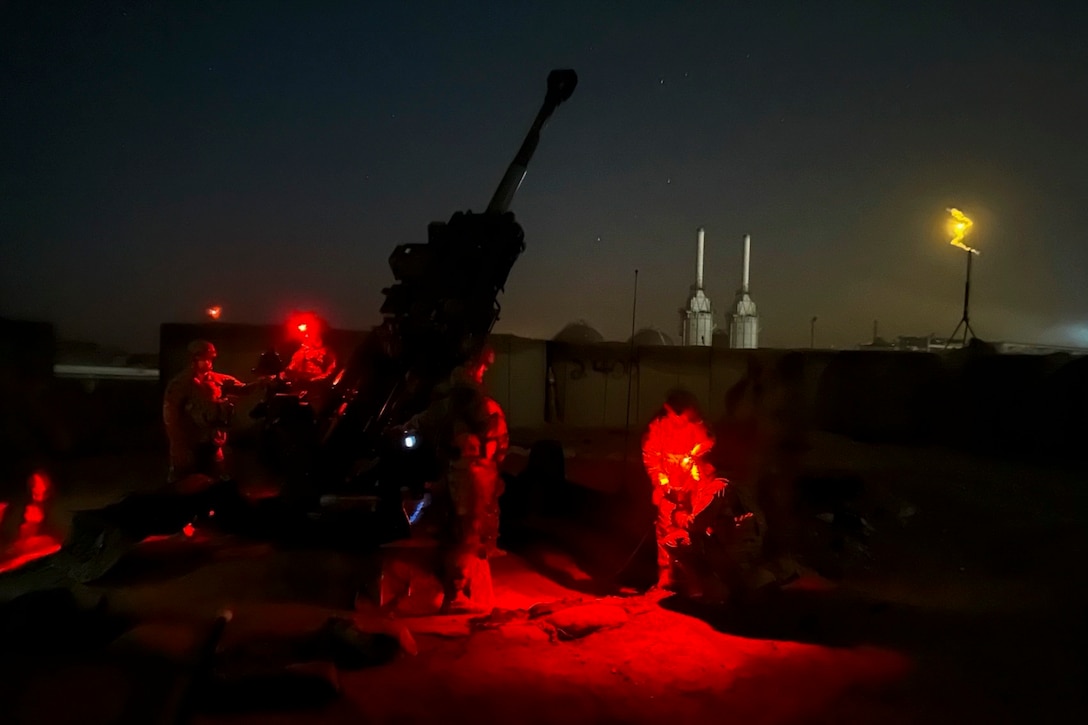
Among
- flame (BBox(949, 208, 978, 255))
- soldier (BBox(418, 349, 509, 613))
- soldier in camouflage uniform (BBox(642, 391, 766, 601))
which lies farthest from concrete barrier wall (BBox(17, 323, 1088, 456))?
soldier in camouflage uniform (BBox(642, 391, 766, 601))

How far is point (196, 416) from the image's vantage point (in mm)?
11266

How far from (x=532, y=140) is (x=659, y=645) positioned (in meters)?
6.73

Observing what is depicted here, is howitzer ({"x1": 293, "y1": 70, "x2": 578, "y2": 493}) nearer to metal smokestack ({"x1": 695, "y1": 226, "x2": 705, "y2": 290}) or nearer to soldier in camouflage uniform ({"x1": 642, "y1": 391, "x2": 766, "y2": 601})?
soldier in camouflage uniform ({"x1": 642, "y1": 391, "x2": 766, "y2": 601})

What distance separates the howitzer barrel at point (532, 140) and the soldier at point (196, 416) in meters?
4.68

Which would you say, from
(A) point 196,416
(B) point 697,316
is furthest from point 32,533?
(B) point 697,316

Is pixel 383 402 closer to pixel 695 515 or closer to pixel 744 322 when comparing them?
pixel 695 515

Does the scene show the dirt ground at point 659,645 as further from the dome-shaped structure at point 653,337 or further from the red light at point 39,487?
the dome-shaped structure at point 653,337

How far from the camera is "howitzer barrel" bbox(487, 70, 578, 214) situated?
34.2 ft

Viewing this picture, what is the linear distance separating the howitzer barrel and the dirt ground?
16.1 feet

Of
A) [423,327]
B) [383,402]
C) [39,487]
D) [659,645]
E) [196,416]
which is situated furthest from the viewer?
[39,487]

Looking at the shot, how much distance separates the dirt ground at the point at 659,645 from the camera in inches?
219

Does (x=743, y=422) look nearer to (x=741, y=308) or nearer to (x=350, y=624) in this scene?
(x=741, y=308)

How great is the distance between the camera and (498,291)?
10328 mm

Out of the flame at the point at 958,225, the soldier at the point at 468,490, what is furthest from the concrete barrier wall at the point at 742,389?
the soldier at the point at 468,490
